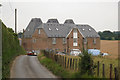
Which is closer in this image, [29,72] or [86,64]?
[86,64]

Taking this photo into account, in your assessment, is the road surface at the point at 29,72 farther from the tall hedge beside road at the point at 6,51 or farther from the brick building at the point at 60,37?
the brick building at the point at 60,37

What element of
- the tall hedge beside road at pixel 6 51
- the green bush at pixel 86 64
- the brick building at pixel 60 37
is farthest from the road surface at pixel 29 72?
the brick building at pixel 60 37

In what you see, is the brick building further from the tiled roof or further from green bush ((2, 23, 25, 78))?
green bush ((2, 23, 25, 78))

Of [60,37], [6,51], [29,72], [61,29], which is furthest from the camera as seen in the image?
[61,29]

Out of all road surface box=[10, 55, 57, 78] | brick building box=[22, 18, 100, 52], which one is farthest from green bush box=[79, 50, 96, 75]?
brick building box=[22, 18, 100, 52]

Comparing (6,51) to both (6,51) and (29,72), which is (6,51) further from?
(29,72)

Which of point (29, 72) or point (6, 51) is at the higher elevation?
point (6, 51)

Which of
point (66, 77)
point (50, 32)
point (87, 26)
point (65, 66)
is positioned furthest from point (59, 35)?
point (66, 77)

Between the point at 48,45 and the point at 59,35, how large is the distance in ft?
12.0

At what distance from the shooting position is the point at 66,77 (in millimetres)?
13727

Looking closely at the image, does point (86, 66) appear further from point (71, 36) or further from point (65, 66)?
point (71, 36)

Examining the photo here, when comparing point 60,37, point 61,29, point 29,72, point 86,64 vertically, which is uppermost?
point 61,29

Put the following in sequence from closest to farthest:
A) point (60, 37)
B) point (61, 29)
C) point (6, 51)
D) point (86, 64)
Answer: point (86, 64) < point (6, 51) < point (60, 37) < point (61, 29)

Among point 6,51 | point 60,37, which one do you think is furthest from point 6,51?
point 60,37
